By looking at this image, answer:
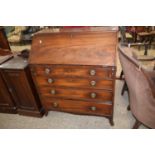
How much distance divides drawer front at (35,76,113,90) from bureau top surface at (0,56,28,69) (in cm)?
26

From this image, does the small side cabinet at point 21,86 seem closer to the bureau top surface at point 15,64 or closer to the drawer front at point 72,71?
the bureau top surface at point 15,64

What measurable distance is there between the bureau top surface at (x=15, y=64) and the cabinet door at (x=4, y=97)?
0.24 m

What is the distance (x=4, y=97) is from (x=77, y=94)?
3.75 feet

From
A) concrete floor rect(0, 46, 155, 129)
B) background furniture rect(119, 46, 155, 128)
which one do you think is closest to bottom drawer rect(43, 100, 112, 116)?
concrete floor rect(0, 46, 155, 129)

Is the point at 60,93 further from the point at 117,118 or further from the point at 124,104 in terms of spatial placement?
the point at 124,104

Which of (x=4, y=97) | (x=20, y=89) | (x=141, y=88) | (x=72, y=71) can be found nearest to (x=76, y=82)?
(x=72, y=71)

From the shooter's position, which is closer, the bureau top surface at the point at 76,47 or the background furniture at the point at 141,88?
the background furniture at the point at 141,88

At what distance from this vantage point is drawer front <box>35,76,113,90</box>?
5.16ft

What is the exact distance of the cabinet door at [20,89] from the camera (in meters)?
1.83

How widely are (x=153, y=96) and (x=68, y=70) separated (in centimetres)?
88

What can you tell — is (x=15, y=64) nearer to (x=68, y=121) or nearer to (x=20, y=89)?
(x=20, y=89)

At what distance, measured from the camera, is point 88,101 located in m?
1.79

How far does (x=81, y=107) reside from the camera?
1867mm

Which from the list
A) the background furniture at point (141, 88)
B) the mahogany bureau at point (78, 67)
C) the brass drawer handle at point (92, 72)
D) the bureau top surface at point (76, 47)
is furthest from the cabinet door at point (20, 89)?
the background furniture at point (141, 88)
